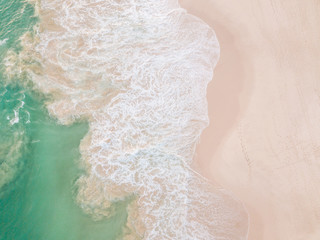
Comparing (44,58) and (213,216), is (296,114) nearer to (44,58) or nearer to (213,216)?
(213,216)

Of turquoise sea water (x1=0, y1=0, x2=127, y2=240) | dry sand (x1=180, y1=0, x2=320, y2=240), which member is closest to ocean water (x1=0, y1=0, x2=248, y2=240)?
turquoise sea water (x1=0, y1=0, x2=127, y2=240)

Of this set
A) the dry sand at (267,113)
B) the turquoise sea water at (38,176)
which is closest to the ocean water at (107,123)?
the turquoise sea water at (38,176)

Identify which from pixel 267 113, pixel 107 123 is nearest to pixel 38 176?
pixel 107 123

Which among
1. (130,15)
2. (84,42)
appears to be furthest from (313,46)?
(84,42)

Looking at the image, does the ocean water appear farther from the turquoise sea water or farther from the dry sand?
the dry sand

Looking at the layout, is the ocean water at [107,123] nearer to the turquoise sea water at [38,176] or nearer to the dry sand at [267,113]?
the turquoise sea water at [38,176]

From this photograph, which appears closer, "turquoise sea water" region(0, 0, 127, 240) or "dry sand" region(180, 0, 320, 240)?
"dry sand" region(180, 0, 320, 240)

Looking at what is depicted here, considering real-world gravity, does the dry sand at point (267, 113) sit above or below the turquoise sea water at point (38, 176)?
above
